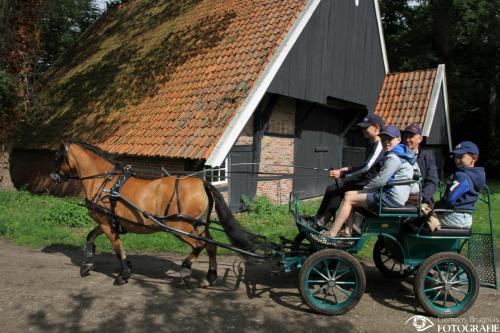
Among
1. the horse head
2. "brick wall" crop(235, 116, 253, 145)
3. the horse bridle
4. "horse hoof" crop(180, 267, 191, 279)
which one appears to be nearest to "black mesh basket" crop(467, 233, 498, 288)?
"horse hoof" crop(180, 267, 191, 279)

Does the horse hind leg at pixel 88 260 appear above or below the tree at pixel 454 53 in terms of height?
below

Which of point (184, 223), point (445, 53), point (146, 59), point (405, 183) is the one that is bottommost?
point (184, 223)

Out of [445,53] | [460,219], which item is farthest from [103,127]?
[445,53]

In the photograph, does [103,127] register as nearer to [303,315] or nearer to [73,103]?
[73,103]

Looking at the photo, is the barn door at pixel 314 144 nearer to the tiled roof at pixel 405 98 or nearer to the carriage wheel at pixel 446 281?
the tiled roof at pixel 405 98

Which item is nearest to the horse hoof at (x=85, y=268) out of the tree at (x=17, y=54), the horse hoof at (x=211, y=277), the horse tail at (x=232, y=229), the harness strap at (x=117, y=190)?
the harness strap at (x=117, y=190)

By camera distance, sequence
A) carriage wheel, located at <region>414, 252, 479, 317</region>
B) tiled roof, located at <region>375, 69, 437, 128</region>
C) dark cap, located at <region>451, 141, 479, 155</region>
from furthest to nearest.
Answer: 1. tiled roof, located at <region>375, 69, 437, 128</region>
2. dark cap, located at <region>451, 141, 479, 155</region>
3. carriage wheel, located at <region>414, 252, 479, 317</region>

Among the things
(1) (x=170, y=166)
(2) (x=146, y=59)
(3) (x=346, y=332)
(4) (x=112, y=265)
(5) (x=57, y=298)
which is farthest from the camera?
(2) (x=146, y=59)

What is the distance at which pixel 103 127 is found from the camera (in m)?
10.6

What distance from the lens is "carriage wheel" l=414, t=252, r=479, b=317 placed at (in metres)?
4.34

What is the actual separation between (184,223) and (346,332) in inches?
87.4

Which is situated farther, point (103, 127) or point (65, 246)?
point (103, 127)

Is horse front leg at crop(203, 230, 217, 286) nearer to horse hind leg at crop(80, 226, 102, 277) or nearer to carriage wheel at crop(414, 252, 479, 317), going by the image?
horse hind leg at crop(80, 226, 102, 277)

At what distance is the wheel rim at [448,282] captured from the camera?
14.3 ft
